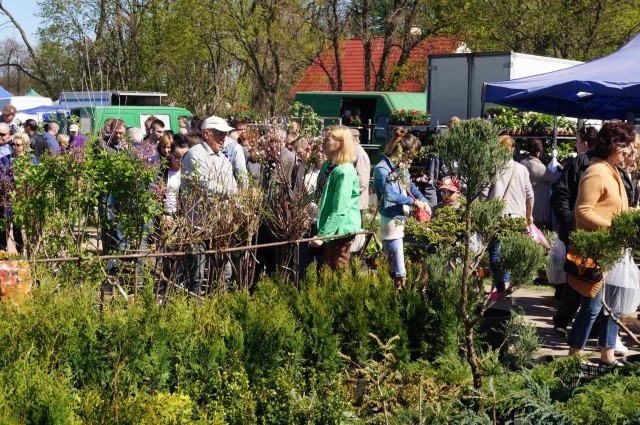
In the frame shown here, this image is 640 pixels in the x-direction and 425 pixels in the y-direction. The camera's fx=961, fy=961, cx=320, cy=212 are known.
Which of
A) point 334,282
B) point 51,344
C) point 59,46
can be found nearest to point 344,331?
point 334,282

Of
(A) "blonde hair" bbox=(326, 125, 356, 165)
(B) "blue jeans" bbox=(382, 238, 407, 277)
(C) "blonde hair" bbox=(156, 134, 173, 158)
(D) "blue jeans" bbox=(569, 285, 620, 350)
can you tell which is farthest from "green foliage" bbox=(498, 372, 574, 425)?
(C) "blonde hair" bbox=(156, 134, 173, 158)

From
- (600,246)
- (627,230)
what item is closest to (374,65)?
(600,246)

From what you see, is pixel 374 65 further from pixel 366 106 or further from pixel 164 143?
pixel 164 143

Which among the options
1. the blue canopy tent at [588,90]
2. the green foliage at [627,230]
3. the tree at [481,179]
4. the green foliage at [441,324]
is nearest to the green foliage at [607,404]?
the tree at [481,179]

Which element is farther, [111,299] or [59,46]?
[59,46]

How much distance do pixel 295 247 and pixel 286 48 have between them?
88.0 feet

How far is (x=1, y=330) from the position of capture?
4.61 meters

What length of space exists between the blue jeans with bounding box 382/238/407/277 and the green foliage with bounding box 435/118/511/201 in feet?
15.1

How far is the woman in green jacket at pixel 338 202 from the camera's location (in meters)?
→ 7.84

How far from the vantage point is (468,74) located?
22.0 m

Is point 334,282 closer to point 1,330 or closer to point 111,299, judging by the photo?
point 111,299

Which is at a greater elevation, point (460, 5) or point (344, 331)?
point (460, 5)

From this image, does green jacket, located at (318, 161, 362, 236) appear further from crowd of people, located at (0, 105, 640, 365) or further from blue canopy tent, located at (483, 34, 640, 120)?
blue canopy tent, located at (483, 34, 640, 120)

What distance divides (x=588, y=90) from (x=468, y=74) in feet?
36.7
